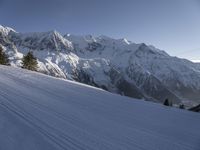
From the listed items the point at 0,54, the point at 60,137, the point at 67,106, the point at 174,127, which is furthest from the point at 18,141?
the point at 0,54

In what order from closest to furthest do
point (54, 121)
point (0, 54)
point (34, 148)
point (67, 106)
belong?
1. point (34, 148)
2. point (54, 121)
3. point (67, 106)
4. point (0, 54)

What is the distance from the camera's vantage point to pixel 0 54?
5981 centimetres

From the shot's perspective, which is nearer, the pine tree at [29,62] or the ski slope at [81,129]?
the ski slope at [81,129]

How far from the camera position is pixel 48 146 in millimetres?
8016

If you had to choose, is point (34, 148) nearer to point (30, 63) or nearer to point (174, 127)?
point (174, 127)

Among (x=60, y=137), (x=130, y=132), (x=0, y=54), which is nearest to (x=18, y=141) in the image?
(x=60, y=137)

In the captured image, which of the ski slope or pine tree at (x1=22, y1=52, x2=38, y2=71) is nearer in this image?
the ski slope

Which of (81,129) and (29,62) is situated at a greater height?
(29,62)

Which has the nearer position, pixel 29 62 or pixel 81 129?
pixel 81 129

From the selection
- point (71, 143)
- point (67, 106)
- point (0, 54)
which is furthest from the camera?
point (0, 54)

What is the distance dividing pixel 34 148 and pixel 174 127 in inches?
282

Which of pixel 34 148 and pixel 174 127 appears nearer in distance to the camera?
pixel 34 148

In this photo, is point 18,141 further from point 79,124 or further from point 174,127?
point 174,127

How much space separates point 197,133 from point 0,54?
53.3 metres
